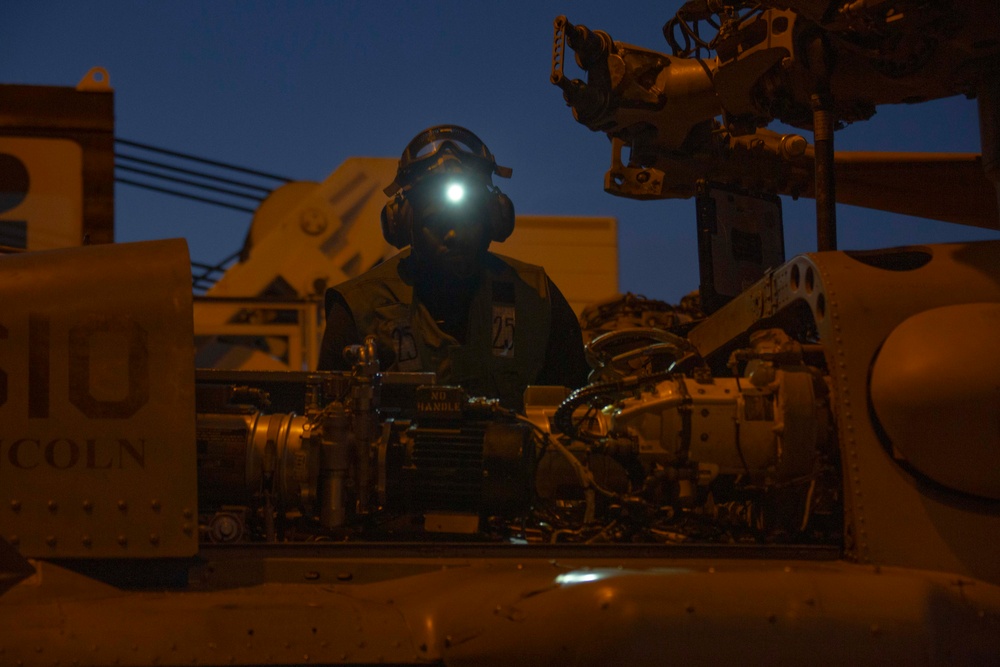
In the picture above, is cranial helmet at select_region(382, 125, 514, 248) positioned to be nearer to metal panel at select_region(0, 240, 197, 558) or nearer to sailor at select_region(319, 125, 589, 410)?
sailor at select_region(319, 125, 589, 410)

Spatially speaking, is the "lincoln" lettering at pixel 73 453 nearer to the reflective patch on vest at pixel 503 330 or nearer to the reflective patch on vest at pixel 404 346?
the reflective patch on vest at pixel 404 346

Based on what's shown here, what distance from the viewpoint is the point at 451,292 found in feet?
13.3

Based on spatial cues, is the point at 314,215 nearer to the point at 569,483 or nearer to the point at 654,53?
the point at 654,53

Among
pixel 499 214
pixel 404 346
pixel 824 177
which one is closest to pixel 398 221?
pixel 499 214

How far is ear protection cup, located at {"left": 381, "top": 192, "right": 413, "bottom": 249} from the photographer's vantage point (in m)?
4.04

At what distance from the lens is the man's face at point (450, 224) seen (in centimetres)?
390

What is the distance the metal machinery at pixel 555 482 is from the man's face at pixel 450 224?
70cm

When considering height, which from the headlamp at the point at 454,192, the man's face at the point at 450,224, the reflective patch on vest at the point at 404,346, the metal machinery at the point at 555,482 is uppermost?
the headlamp at the point at 454,192

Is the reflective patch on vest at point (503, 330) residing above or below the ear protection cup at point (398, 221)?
below

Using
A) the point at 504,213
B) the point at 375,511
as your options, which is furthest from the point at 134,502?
the point at 504,213

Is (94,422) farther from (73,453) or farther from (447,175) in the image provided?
(447,175)

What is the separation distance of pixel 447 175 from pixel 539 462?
4.28 ft

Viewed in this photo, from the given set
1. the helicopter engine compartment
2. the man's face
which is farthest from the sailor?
the helicopter engine compartment

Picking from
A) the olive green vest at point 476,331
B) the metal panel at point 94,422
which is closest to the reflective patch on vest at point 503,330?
the olive green vest at point 476,331
